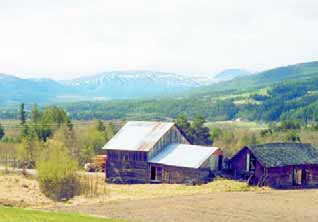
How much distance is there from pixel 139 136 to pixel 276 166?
1463cm

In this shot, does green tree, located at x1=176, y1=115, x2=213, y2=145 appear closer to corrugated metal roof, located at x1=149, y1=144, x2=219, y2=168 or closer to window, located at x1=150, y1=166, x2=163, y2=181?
corrugated metal roof, located at x1=149, y1=144, x2=219, y2=168

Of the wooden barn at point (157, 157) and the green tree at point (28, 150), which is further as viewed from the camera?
the green tree at point (28, 150)

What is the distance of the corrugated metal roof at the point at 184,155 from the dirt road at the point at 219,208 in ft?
22.9

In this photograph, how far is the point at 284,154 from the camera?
57906mm

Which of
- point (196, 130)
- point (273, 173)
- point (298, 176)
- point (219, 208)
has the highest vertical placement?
point (196, 130)

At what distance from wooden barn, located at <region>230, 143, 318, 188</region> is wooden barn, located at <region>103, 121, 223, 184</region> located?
266cm

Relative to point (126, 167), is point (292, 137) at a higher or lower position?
higher

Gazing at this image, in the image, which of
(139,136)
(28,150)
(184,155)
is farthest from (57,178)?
(28,150)

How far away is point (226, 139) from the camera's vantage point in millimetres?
88938

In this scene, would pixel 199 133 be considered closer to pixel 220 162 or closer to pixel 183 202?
pixel 220 162

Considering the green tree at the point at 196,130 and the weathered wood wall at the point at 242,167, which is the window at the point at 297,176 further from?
the green tree at the point at 196,130

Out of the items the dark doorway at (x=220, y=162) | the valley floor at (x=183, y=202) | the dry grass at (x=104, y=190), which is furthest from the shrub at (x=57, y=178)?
the dark doorway at (x=220, y=162)

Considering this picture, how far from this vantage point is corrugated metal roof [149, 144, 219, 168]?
56594 millimetres

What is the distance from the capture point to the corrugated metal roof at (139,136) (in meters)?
60.5
